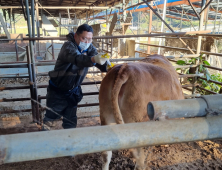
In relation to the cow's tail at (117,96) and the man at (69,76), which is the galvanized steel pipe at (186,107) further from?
the man at (69,76)

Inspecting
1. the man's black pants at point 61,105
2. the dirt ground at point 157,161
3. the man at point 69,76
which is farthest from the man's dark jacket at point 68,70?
the dirt ground at point 157,161

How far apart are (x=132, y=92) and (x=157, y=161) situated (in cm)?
142

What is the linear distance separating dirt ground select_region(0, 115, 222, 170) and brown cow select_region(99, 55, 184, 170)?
1.93 ft

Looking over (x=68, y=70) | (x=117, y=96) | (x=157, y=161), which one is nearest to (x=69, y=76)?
(x=68, y=70)

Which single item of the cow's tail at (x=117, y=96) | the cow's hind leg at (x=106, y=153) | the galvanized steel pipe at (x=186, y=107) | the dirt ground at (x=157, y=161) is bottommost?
the dirt ground at (x=157, y=161)

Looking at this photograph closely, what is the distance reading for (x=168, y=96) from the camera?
230cm

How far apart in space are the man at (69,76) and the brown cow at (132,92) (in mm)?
547

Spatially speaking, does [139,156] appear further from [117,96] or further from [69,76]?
[69,76]

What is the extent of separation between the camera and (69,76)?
2803 millimetres

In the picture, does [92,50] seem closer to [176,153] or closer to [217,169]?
[176,153]

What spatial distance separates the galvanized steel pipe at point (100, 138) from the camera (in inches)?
32.6

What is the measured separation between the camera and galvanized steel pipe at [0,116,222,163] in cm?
83

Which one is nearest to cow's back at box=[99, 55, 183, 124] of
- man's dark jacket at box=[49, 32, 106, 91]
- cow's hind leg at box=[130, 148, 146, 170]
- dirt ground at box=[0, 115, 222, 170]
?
cow's hind leg at box=[130, 148, 146, 170]

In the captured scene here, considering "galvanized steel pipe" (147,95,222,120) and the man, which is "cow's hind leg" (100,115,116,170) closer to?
the man
